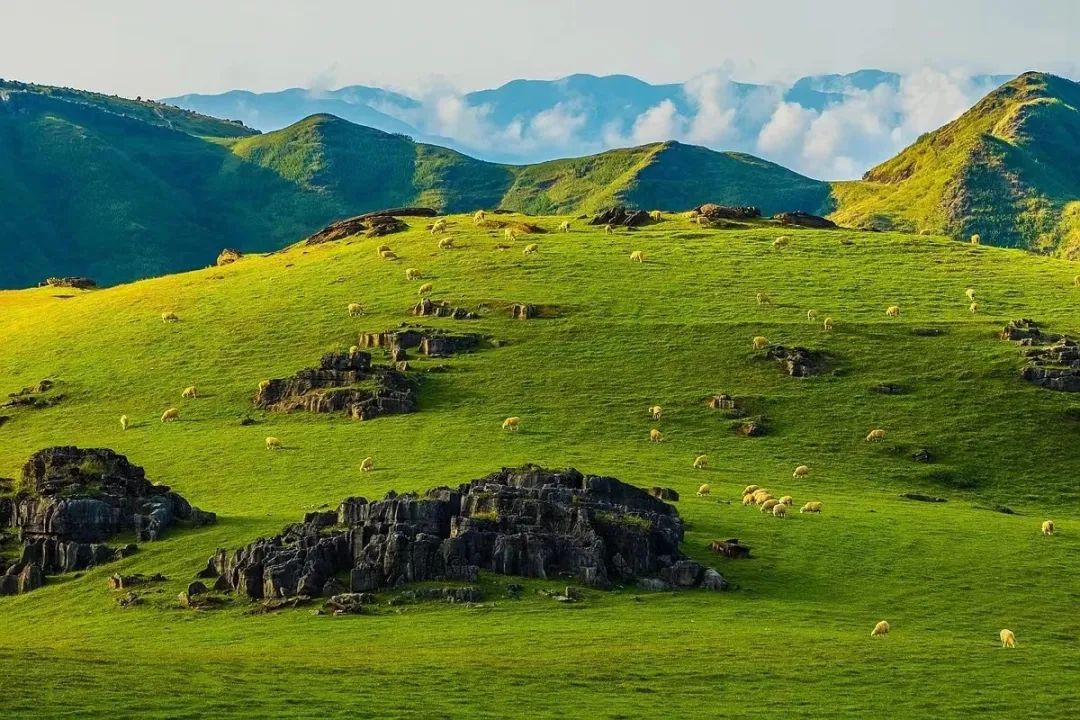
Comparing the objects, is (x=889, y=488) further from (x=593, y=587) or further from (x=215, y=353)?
(x=215, y=353)

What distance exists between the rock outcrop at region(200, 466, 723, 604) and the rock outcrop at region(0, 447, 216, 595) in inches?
325

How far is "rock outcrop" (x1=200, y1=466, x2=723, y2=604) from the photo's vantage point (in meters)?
54.8

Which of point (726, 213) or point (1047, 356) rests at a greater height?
point (726, 213)

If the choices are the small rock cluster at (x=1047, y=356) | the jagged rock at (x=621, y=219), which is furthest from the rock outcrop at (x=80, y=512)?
the jagged rock at (x=621, y=219)

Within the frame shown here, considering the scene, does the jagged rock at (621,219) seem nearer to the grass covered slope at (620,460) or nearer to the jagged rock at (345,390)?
the grass covered slope at (620,460)

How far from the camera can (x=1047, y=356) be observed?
101m

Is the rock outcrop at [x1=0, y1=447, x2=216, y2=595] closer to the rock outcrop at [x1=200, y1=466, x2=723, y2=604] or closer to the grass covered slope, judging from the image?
the grass covered slope

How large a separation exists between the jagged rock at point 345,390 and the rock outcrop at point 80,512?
1077 inches

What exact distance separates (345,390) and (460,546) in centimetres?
4602

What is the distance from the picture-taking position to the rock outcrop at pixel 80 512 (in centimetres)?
6316

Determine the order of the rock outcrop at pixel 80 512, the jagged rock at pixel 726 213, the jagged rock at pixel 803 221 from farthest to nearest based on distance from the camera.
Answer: the jagged rock at pixel 803 221 < the jagged rock at pixel 726 213 < the rock outcrop at pixel 80 512

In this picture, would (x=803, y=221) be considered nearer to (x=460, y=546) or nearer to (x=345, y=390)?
(x=345, y=390)

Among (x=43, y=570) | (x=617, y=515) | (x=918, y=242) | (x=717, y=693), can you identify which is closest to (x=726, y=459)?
(x=617, y=515)

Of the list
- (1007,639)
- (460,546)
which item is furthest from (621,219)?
(1007,639)
